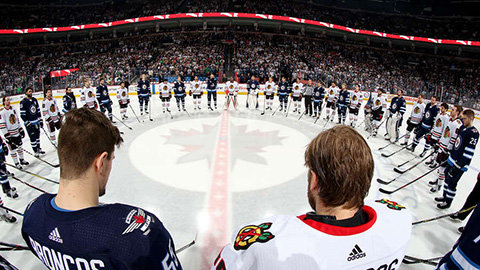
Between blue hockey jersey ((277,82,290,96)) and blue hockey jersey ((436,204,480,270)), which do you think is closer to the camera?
blue hockey jersey ((436,204,480,270))

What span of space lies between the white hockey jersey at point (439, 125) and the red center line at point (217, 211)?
606cm

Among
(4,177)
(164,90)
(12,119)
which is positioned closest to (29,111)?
(12,119)

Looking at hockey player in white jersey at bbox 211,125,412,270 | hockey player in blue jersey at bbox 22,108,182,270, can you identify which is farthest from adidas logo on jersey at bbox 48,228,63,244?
hockey player in white jersey at bbox 211,125,412,270

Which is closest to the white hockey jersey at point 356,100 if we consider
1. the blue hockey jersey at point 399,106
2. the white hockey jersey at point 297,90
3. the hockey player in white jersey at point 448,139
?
the blue hockey jersey at point 399,106

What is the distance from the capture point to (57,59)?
94.7 feet

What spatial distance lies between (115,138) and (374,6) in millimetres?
42032

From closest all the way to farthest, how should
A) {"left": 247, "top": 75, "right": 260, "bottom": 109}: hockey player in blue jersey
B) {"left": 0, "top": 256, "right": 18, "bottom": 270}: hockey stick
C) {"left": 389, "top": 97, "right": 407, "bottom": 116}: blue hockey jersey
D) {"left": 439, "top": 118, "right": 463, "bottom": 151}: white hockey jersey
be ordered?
1. {"left": 0, "top": 256, "right": 18, "bottom": 270}: hockey stick
2. {"left": 439, "top": 118, "right": 463, "bottom": 151}: white hockey jersey
3. {"left": 389, "top": 97, "right": 407, "bottom": 116}: blue hockey jersey
4. {"left": 247, "top": 75, "right": 260, "bottom": 109}: hockey player in blue jersey

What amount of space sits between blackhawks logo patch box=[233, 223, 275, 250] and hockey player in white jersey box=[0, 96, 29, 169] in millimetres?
8264

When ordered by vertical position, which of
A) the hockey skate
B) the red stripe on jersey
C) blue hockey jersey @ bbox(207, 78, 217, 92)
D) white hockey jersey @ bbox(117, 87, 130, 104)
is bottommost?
the hockey skate

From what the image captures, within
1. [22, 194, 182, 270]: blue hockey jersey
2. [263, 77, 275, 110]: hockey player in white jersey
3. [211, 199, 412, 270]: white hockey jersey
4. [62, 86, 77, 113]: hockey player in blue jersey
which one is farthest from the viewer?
[263, 77, 275, 110]: hockey player in white jersey

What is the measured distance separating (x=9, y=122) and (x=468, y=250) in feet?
30.0

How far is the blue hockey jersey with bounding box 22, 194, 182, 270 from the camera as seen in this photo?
122 cm

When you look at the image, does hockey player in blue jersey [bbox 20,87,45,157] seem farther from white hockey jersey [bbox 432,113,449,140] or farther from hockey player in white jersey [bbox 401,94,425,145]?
hockey player in white jersey [bbox 401,94,425,145]

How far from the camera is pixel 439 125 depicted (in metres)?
7.67
